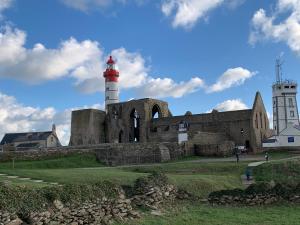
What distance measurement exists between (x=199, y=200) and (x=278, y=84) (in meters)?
63.0

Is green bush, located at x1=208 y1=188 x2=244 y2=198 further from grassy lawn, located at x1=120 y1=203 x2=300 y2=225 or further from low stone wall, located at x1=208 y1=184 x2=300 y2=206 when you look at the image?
grassy lawn, located at x1=120 y1=203 x2=300 y2=225

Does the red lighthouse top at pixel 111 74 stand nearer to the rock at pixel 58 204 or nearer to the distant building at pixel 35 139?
the distant building at pixel 35 139

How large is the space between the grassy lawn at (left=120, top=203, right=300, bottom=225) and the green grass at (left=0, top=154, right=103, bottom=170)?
21535 mm

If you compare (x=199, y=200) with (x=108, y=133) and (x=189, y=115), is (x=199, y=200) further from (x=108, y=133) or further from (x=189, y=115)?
(x=108, y=133)

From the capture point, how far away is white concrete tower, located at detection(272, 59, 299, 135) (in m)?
80.1

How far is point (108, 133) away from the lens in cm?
7269

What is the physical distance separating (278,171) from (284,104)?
50.3 metres

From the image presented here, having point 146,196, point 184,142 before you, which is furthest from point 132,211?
point 184,142

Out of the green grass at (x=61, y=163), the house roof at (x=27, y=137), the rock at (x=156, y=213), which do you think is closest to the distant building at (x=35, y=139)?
the house roof at (x=27, y=137)

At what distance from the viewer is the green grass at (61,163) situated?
130ft

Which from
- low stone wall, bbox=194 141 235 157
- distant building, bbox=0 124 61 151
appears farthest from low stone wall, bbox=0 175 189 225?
distant building, bbox=0 124 61 151

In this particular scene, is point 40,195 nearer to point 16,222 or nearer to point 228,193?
point 16,222

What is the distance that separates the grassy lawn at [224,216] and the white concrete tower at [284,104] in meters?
61.0

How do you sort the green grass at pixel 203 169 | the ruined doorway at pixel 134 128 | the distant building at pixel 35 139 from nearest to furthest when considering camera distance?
1. the green grass at pixel 203 169
2. the ruined doorway at pixel 134 128
3. the distant building at pixel 35 139
